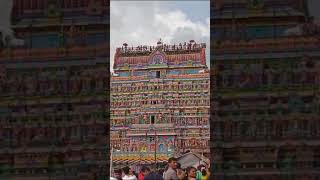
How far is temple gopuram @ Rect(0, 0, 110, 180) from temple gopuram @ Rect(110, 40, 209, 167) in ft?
15.5

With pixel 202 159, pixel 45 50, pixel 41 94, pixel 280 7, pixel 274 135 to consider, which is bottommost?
pixel 202 159

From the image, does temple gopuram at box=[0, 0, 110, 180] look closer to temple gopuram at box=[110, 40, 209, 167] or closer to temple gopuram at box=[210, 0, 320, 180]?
temple gopuram at box=[210, 0, 320, 180]

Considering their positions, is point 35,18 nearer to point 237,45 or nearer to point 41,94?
point 41,94

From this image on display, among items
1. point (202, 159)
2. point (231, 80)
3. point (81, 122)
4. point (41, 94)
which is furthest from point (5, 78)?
point (202, 159)

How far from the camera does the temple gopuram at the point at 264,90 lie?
638cm

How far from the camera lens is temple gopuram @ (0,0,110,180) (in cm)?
665

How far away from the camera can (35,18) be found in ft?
22.6

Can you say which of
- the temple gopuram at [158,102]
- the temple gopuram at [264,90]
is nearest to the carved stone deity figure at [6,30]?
the temple gopuram at [264,90]

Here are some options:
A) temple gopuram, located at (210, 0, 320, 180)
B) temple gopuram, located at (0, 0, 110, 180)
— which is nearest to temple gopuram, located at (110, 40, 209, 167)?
temple gopuram, located at (0, 0, 110, 180)

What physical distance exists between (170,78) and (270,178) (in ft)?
21.3

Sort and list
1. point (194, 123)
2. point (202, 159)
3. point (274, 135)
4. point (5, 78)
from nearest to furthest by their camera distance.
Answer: point (274, 135)
point (5, 78)
point (202, 159)
point (194, 123)

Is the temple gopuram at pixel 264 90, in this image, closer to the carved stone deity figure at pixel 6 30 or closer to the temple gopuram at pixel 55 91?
the temple gopuram at pixel 55 91

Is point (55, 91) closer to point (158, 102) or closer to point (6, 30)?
point (6, 30)

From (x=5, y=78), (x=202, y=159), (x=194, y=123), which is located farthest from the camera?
(x=194, y=123)
